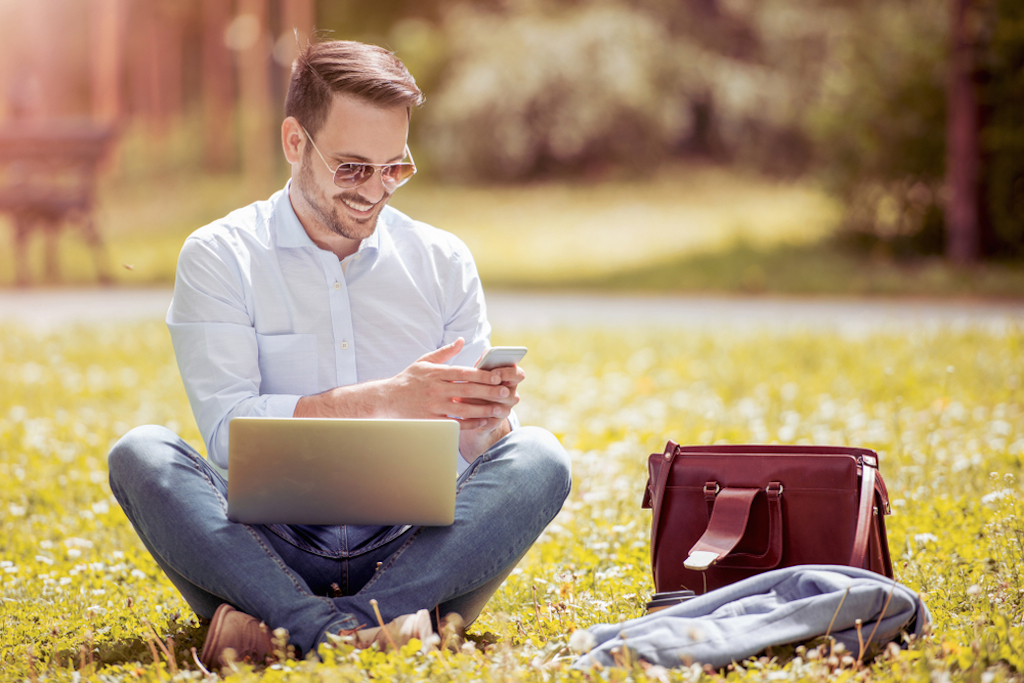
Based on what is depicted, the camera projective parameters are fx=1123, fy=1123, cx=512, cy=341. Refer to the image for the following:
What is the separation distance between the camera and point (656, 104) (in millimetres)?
22109

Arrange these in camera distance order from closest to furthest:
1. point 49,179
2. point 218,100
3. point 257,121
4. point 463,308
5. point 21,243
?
point 463,308, point 21,243, point 49,179, point 257,121, point 218,100

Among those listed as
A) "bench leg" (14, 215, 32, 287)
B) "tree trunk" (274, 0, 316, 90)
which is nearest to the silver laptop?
"bench leg" (14, 215, 32, 287)

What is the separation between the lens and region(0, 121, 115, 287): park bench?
41.3 ft

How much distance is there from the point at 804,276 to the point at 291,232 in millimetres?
9900

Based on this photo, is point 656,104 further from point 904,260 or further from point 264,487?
point 264,487

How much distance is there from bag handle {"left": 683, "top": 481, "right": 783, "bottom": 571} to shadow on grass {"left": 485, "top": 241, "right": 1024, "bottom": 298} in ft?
28.1

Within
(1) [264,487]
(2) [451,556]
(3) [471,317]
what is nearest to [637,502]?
(3) [471,317]

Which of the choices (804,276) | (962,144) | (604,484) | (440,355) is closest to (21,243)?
(804,276)

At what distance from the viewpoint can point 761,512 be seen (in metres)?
3.08

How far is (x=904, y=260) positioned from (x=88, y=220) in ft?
30.8

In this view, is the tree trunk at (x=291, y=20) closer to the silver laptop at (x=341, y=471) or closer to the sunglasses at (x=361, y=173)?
the sunglasses at (x=361, y=173)

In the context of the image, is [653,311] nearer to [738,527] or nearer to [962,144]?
[962,144]

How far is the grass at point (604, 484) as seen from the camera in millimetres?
2711

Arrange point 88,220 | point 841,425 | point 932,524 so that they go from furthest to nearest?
point 88,220
point 841,425
point 932,524
